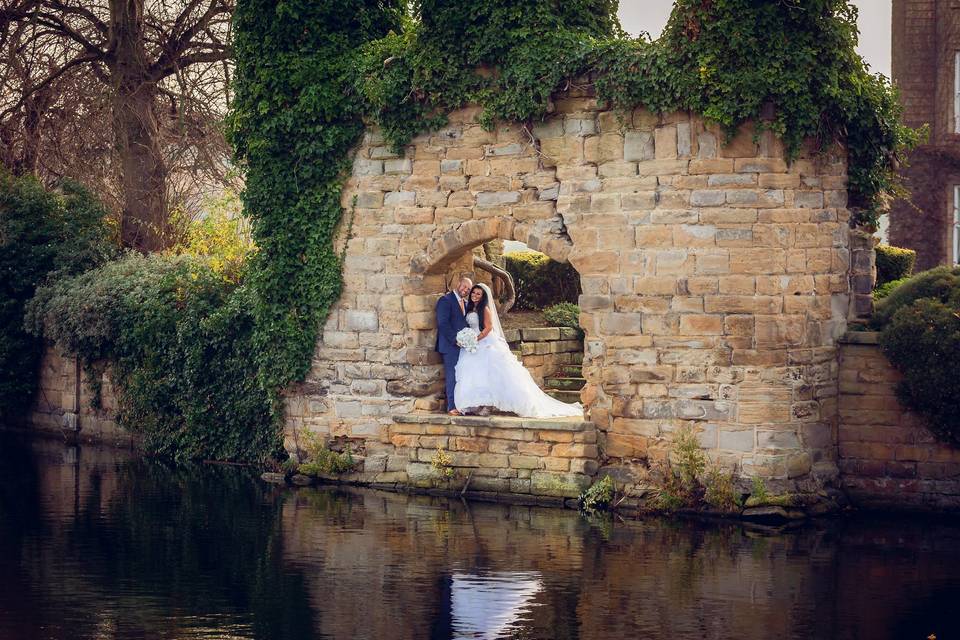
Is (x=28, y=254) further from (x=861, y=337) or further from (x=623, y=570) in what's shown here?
(x=623, y=570)

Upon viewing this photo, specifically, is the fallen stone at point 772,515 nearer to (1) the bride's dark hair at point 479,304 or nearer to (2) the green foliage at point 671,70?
(2) the green foliage at point 671,70

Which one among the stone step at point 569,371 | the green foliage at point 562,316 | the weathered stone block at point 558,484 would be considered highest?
the green foliage at point 562,316

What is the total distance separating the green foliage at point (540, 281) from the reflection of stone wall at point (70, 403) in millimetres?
5493

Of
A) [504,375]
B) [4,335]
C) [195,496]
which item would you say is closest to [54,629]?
[195,496]

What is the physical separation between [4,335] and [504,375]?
8.28 m

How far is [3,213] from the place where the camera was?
Result: 1909 cm

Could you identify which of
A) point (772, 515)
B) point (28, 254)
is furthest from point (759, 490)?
point (28, 254)

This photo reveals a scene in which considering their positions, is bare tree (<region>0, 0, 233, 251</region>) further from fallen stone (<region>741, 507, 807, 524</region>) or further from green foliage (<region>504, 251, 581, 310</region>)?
fallen stone (<region>741, 507, 807, 524</region>)

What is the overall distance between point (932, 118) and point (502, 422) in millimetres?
10760

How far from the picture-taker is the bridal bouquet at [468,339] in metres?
14.0

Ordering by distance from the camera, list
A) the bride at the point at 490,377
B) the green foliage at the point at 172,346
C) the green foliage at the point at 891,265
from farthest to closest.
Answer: the green foliage at the point at 891,265 < the green foliage at the point at 172,346 < the bride at the point at 490,377

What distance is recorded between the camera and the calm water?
29.2 feet

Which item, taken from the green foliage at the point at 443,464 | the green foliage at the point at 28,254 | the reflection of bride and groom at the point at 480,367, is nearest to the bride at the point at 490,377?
the reflection of bride and groom at the point at 480,367

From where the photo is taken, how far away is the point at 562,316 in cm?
1767
